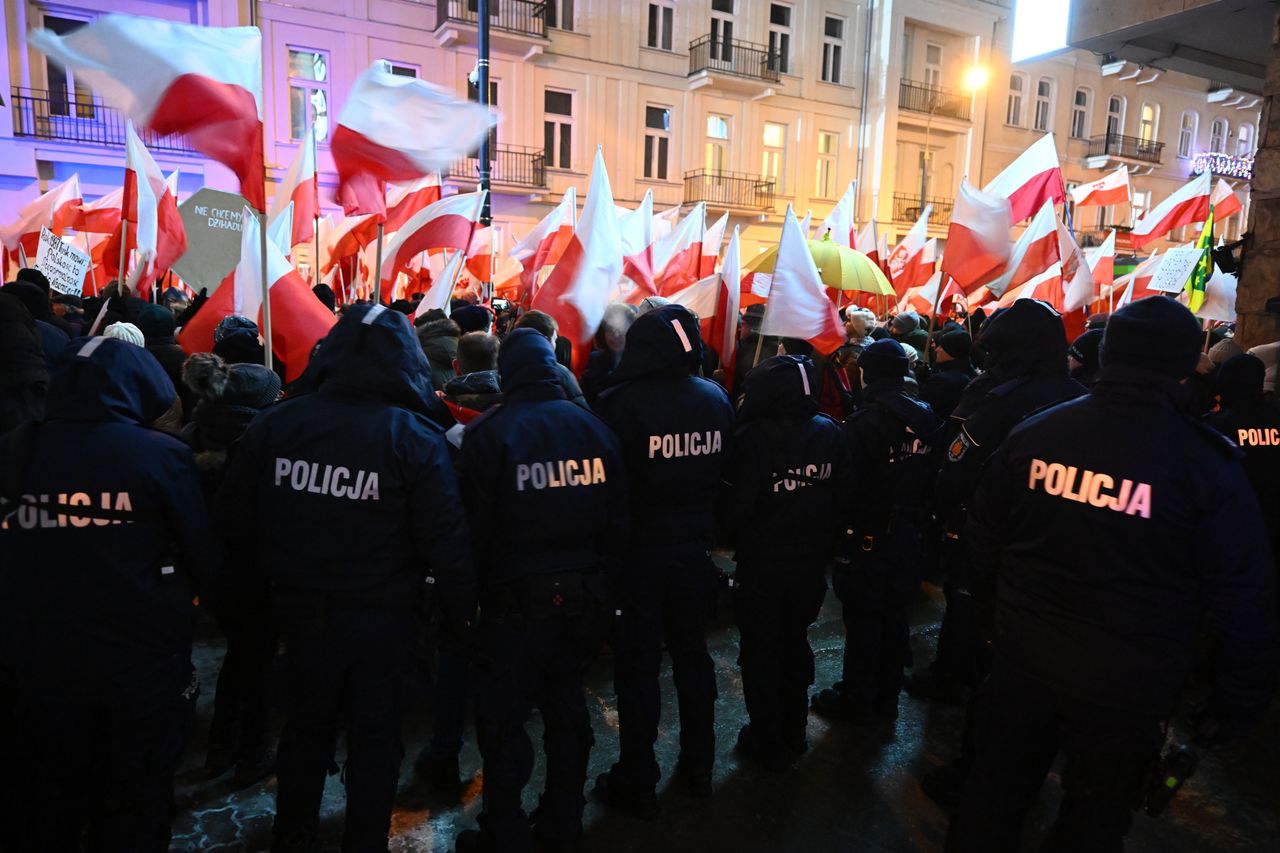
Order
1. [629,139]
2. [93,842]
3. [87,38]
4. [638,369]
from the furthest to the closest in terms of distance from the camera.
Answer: [629,139], [87,38], [638,369], [93,842]

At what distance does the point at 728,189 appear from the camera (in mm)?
23609

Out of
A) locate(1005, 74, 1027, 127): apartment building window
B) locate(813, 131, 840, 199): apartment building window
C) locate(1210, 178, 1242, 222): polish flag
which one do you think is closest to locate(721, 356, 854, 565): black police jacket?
locate(1210, 178, 1242, 222): polish flag

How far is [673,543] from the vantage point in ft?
11.4

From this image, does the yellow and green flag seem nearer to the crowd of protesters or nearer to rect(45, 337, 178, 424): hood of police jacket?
the crowd of protesters

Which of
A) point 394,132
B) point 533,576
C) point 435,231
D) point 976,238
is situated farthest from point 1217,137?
point 533,576

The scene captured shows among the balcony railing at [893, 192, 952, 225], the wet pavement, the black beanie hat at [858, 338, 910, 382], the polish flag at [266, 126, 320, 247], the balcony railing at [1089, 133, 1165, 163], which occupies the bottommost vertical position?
the wet pavement

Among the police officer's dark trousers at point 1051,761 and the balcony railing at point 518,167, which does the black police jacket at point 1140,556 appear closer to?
the police officer's dark trousers at point 1051,761

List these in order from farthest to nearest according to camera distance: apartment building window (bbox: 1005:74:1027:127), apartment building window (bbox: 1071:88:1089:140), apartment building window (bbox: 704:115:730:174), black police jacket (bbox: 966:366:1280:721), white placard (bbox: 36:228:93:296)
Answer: apartment building window (bbox: 1071:88:1089:140) → apartment building window (bbox: 1005:74:1027:127) → apartment building window (bbox: 704:115:730:174) → white placard (bbox: 36:228:93:296) → black police jacket (bbox: 966:366:1280:721)

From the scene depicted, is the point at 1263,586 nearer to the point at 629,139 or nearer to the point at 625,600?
the point at 625,600

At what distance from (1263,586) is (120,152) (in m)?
19.7

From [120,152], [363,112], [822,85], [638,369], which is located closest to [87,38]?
[363,112]

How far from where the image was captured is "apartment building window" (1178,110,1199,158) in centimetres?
3097

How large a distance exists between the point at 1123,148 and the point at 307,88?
2653 centimetres

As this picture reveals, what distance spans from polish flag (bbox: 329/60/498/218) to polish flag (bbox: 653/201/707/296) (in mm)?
4545
